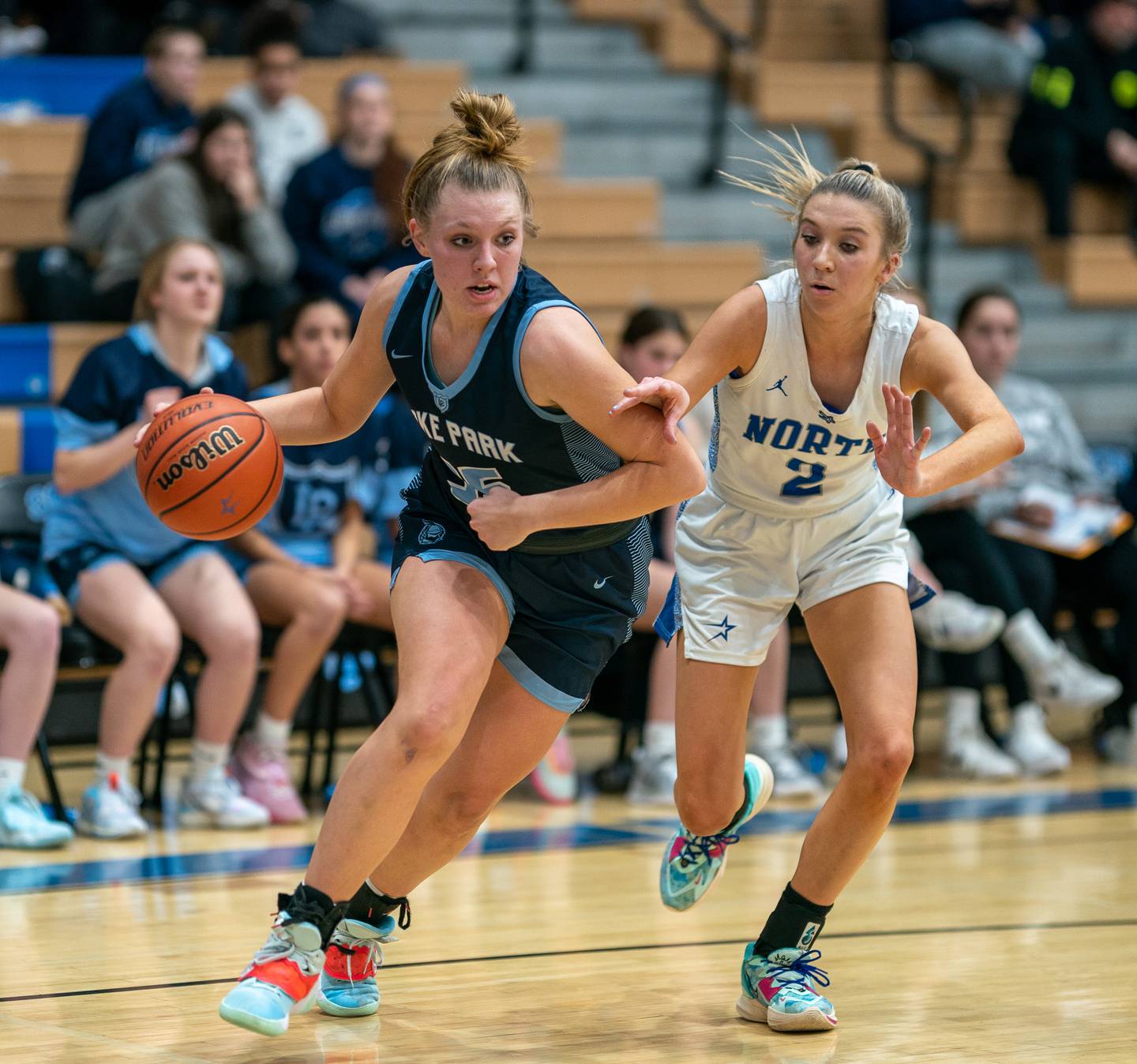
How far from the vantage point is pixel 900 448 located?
10.5 ft

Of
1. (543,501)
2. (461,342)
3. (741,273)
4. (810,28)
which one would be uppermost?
(810,28)

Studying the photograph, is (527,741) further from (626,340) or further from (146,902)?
(626,340)

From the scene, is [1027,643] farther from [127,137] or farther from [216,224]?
[127,137]

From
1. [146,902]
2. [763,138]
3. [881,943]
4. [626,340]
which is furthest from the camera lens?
[763,138]

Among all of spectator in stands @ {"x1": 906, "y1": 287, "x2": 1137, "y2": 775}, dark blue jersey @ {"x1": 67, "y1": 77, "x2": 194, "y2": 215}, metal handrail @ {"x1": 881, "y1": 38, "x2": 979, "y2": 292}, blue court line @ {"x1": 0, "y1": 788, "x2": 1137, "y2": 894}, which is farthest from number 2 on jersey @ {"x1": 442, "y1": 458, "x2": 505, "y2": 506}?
metal handrail @ {"x1": 881, "y1": 38, "x2": 979, "y2": 292}

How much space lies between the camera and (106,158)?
7.21m

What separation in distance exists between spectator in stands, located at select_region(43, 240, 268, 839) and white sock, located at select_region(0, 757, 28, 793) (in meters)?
0.25

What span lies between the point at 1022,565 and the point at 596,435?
146 inches

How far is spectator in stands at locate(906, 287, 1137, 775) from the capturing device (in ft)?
20.8

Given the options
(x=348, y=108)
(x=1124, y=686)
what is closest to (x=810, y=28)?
(x=348, y=108)

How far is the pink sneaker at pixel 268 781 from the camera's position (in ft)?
17.9

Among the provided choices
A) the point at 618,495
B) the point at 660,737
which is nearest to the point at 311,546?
the point at 660,737

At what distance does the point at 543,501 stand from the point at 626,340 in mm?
2883

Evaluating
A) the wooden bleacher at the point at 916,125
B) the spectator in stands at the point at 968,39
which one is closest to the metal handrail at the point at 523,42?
the wooden bleacher at the point at 916,125
